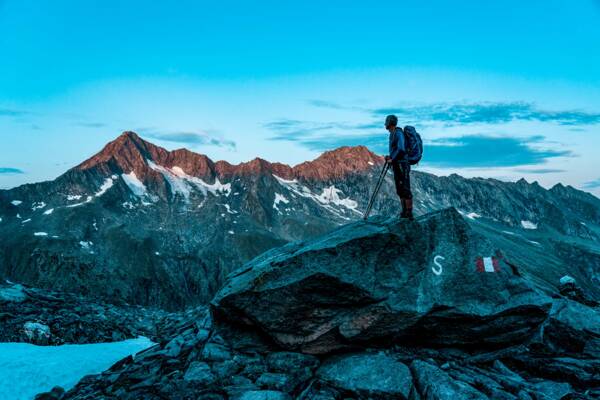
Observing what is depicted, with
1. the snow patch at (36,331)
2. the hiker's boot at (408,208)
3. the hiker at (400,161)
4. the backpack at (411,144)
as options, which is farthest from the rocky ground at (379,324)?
the snow patch at (36,331)

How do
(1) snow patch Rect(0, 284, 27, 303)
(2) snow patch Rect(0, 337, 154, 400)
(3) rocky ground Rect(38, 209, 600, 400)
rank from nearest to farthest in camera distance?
(3) rocky ground Rect(38, 209, 600, 400), (2) snow patch Rect(0, 337, 154, 400), (1) snow patch Rect(0, 284, 27, 303)

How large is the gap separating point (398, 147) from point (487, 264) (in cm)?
507

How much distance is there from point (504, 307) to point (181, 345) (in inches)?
468

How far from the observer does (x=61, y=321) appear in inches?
1074

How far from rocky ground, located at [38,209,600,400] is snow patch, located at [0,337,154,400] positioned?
3.27 m

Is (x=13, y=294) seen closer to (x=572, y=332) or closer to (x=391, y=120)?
(x=391, y=120)

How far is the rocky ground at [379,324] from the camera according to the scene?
1191 cm

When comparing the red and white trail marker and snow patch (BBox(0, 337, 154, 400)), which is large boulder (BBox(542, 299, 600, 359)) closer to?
the red and white trail marker

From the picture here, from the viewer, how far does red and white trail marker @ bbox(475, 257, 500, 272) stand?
13148 mm

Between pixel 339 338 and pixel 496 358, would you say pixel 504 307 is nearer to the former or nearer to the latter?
pixel 496 358

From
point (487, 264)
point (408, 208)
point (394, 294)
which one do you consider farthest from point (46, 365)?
point (487, 264)

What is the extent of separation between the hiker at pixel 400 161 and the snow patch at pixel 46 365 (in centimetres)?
1535

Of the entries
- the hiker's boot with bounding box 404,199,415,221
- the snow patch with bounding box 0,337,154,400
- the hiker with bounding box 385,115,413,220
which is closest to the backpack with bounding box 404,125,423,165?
the hiker with bounding box 385,115,413,220

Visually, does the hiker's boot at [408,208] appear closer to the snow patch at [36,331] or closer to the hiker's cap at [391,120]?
the hiker's cap at [391,120]
